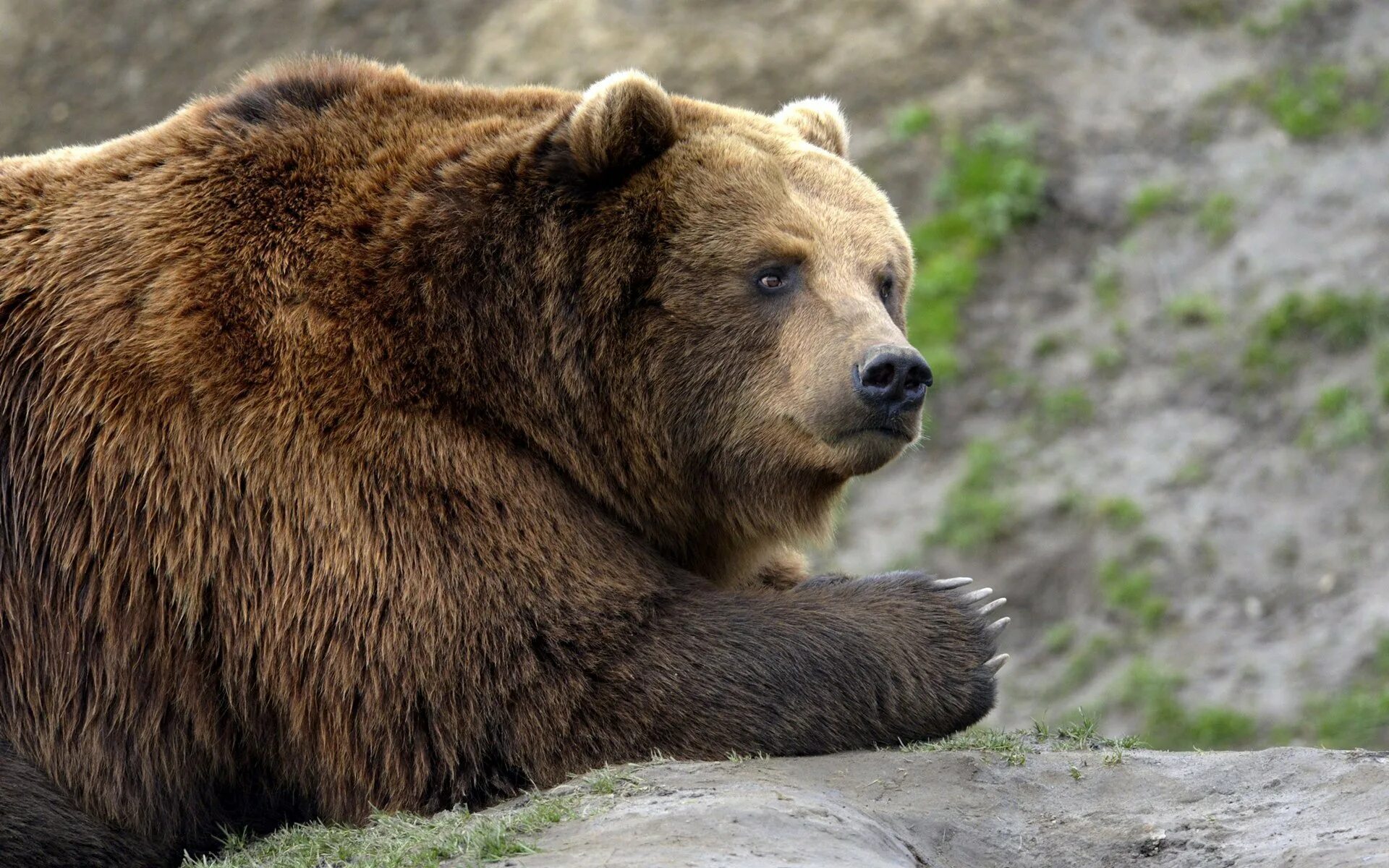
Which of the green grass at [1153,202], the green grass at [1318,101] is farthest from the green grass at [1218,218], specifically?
the green grass at [1318,101]

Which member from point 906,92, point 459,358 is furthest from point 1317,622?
point 459,358

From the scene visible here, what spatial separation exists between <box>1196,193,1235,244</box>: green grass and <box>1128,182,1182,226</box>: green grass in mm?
283

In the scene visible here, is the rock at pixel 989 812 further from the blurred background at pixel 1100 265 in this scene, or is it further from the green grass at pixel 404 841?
the blurred background at pixel 1100 265

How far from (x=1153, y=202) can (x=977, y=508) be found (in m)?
3.29

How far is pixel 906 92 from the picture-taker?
15.4 metres

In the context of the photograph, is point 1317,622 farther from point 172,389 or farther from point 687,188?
point 172,389

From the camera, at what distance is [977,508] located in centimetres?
1279

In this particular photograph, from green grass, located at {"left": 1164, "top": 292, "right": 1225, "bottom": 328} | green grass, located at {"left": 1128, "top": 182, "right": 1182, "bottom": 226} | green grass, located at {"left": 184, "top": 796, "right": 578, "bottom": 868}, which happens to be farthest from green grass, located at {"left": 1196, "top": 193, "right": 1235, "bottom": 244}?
green grass, located at {"left": 184, "top": 796, "right": 578, "bottom": 868}

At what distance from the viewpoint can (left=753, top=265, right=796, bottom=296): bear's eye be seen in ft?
19.1

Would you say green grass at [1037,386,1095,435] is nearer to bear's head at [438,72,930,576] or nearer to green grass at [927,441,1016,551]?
green grass at [927,441,1016,551]

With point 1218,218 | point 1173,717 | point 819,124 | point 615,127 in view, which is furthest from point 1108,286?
point 615,127

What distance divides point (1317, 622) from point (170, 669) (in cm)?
832

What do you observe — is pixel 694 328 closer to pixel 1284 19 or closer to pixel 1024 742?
pixel 1024 742

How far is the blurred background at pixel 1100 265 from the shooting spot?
11.7m
